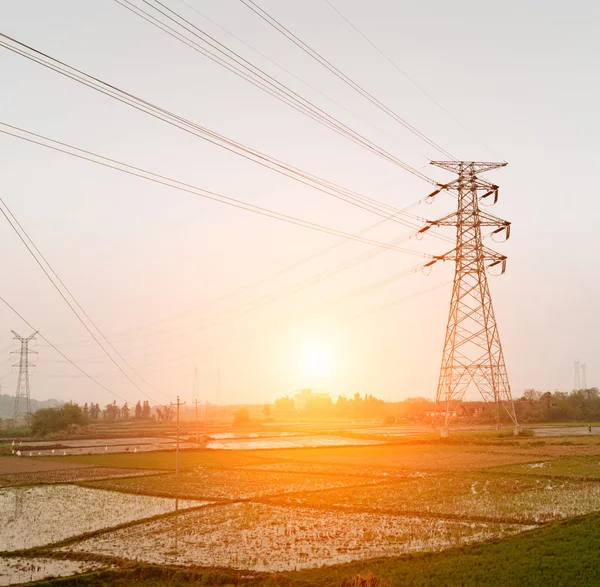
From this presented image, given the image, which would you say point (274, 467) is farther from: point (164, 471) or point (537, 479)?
point (537, 479)

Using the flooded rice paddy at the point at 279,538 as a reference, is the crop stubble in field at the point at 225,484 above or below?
below

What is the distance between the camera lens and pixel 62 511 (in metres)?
21.0

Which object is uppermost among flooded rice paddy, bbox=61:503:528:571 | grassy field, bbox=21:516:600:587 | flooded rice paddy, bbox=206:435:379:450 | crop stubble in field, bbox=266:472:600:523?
grassy field, bbox=21:516:600:587

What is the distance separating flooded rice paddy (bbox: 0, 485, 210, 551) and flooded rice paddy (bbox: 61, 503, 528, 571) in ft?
4.97

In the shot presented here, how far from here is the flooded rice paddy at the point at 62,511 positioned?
17.1 metres

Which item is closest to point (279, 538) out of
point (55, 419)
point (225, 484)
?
point (225, 484)

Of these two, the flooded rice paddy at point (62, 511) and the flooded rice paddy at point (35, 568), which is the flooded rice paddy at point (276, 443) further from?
the flooded rice paddy at point (35, 568)

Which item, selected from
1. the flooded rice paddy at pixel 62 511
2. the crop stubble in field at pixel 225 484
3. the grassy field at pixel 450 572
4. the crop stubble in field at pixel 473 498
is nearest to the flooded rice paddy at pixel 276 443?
the crop stubble in field at pixel 225 484

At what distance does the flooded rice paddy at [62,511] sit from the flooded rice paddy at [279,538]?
1.52 m

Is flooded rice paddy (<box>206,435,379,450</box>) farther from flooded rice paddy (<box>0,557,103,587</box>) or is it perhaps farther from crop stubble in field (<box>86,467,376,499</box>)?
flooded rice paddy (<box>0,557,103,587</box>)

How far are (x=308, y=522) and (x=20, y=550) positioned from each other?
844cm

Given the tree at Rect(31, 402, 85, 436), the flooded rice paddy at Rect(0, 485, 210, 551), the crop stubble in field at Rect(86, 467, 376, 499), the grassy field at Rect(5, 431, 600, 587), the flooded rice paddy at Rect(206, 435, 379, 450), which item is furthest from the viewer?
the tree at Rect(31, 402, 85, 436)

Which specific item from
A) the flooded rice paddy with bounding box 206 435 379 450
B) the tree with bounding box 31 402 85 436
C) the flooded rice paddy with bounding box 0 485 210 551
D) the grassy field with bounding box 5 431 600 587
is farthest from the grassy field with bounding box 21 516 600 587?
the tree with bounding box 31 402 85 436

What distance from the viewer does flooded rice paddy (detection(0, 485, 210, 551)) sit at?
17.1 meters
